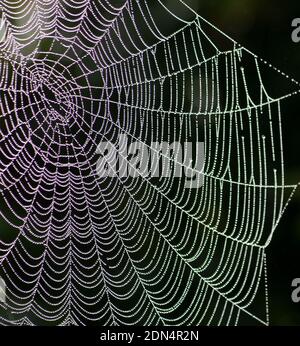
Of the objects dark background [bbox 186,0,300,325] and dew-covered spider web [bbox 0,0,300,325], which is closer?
dew-covered spider web [bbox 0,0,300,325]

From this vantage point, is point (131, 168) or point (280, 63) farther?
point (280, 63)

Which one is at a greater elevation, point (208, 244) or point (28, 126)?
point (28, 126)

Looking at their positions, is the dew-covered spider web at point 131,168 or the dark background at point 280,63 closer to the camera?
the dew-covered spider web at point 131,168

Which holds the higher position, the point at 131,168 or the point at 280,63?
the point at 280,63
